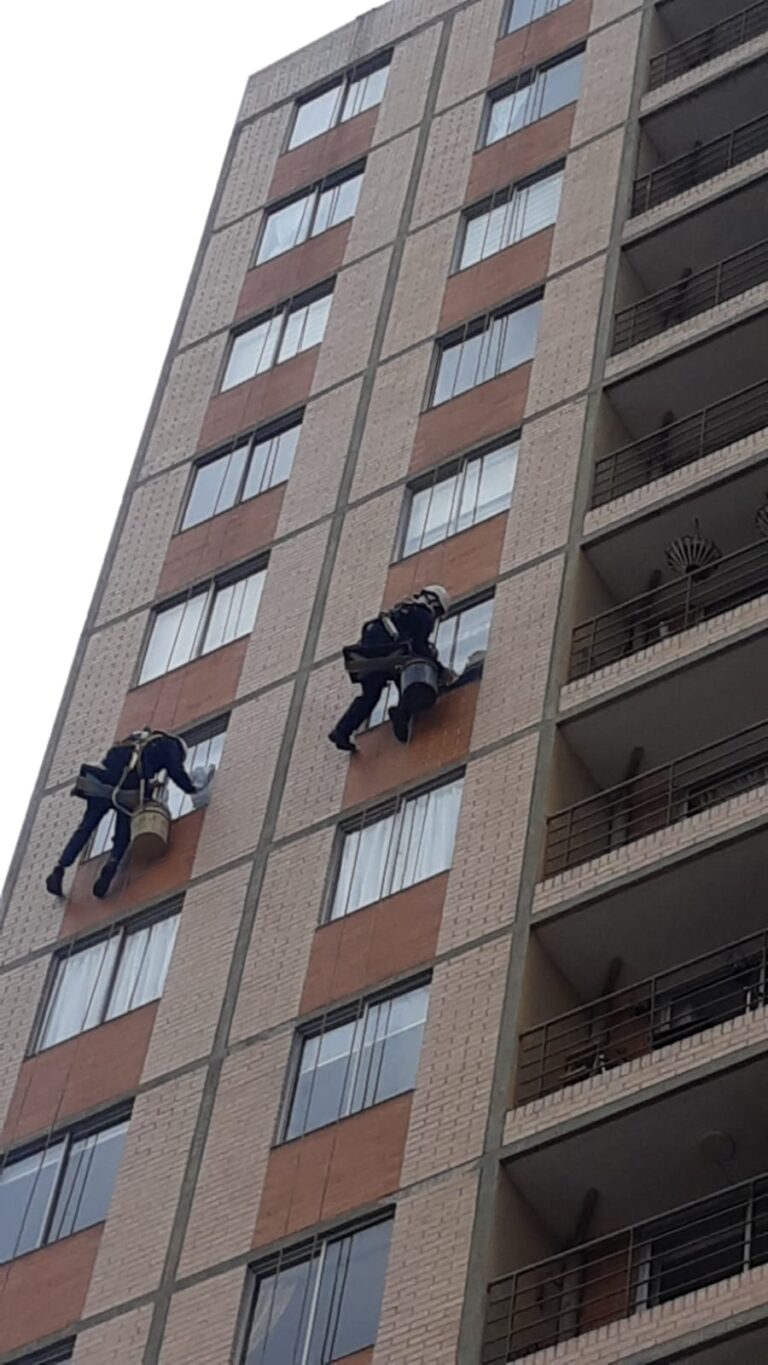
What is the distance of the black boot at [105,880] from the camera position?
29.8 meters

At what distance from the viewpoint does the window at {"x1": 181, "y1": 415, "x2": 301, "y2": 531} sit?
34812 millimetres

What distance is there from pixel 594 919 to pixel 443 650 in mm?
5452

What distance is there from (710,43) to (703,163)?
312 cm

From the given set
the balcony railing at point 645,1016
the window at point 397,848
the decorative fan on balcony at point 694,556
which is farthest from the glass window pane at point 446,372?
the balcony railing at point 645,1016

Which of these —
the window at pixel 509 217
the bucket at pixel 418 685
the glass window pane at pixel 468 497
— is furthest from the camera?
the window at pixel 509 217

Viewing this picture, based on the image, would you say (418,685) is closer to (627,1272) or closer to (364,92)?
(627,1272)

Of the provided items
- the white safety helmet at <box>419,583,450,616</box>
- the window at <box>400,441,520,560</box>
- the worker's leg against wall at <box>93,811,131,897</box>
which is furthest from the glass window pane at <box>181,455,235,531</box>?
the worker's leg against wall at <box>93,811,131,897</box>

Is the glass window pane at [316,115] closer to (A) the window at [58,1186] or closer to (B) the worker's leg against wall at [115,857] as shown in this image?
(B) the worker's leg against wall at [115,857]

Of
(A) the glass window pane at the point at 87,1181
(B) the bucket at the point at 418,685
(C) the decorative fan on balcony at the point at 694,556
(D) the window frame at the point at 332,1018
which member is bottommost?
(A) the glass window pane at the point at 87,1181

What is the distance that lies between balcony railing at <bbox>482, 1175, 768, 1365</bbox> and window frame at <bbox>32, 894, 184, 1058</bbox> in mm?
6955

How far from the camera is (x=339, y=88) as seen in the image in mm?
42719

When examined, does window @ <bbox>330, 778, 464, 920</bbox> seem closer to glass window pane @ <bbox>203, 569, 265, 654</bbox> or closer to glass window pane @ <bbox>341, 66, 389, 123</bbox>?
glass window pane @ <bbox>203, 569, 265, 654</bbox>

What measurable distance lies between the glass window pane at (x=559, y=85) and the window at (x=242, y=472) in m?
6.49

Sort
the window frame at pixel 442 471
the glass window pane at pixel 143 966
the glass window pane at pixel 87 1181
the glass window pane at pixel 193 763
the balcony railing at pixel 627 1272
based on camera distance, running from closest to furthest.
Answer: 1. the balcony railing at pixel 627 1272
2. the glass window pane at pixel 87 1181
3. the glass window pane at pixel 143 966
4. the glass window pane at pixel 193 763
5. the window frame at pixel 442 471
